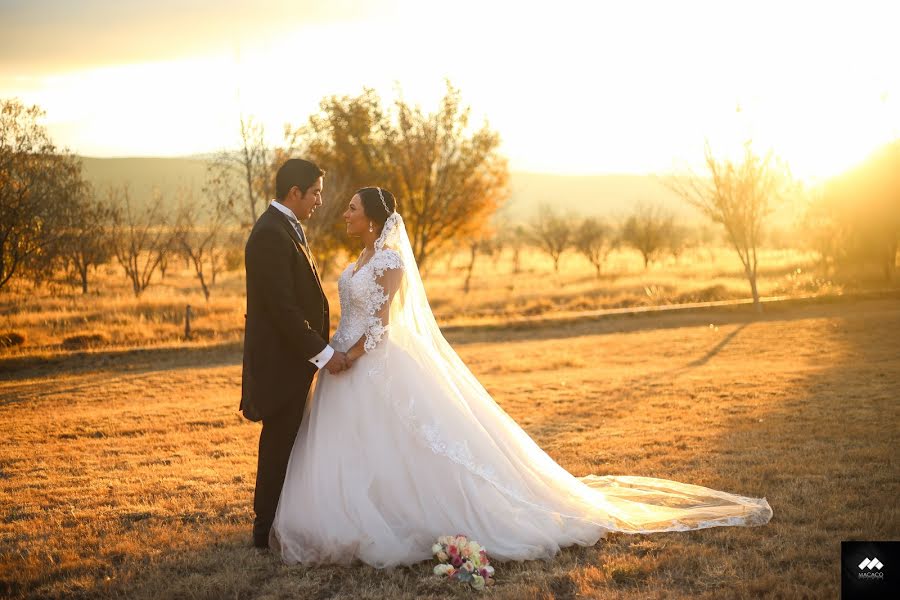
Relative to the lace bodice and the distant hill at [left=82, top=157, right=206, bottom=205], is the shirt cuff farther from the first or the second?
the distant hill at [left=82, top=157, right=206, bottom=205]

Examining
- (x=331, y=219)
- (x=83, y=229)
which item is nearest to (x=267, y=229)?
(x=331, y=219)

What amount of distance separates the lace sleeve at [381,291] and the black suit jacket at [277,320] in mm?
351

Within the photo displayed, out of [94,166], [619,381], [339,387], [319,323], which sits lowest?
[619,381]

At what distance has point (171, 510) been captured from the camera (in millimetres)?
6004

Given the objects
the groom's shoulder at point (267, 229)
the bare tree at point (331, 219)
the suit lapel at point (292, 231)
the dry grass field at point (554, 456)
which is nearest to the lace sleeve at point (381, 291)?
the suit lapel at point (292, 231)

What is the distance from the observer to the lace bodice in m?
5.19

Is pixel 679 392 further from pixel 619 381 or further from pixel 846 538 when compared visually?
pixel 846 538

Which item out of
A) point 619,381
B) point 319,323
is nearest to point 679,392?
→ point 619,381

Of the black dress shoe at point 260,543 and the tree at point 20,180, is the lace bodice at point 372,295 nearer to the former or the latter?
the black dress shoe at point 260,543

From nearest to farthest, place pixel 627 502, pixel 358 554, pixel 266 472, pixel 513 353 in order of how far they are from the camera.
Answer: pixel 358 554 < pixel 266 472 < pixel 627 502 < pixel 513 353

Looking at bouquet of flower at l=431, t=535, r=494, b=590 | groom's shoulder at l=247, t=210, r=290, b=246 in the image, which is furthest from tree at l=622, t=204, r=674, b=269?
bouquet of flower at l=431, t=535, r=494, b=590

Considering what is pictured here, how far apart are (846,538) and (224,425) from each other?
756 centimetres

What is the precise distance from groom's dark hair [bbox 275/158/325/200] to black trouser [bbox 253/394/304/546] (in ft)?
4.91

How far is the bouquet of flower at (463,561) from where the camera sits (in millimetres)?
4254
